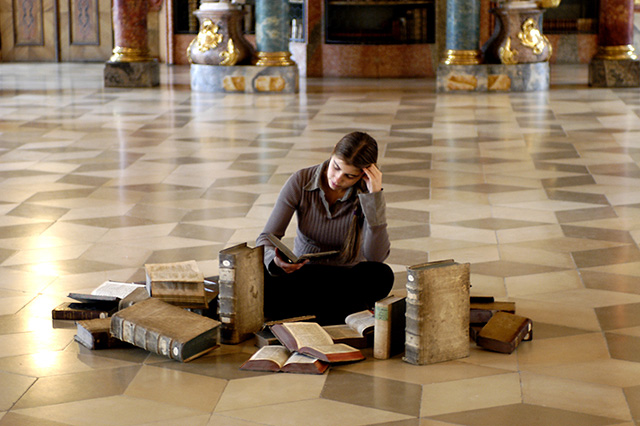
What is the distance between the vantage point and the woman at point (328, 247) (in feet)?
12.8

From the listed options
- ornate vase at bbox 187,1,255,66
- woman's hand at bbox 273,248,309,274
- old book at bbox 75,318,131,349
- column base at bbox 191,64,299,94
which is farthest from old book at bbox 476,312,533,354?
ornate vase at bbox 187,1,255,66

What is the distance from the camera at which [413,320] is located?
3.52m

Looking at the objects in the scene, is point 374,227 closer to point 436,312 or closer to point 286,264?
point 286,264

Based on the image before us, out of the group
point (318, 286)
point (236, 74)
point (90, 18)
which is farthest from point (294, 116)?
point (90, 18)

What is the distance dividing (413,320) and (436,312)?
88mm

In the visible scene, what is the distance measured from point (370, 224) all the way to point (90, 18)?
15.6m

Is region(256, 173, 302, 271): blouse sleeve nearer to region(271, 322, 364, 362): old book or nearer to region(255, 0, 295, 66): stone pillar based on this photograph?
region(271, 322, 364, 362): old book

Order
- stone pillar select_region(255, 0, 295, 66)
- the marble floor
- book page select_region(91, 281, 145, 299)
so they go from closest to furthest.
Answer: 1. the marble floor
2. book page select_region(91, 281, 145, 299)
3. stone pillar select_region(255, 0, 295, 66)

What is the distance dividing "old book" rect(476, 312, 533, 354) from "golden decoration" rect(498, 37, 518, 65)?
9.55 m

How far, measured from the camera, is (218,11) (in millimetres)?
12750

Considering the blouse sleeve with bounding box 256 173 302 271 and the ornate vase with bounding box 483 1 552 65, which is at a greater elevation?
the ornate vase with bounding box 483 1 552 65

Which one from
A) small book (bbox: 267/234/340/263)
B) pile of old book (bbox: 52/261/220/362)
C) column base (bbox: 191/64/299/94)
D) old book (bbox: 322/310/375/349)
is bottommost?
old book (bbox: 322/310/375/349)

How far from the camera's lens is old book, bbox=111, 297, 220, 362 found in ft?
11.7

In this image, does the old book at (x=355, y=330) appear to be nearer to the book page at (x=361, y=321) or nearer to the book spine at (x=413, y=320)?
the book page at (x=361, y=321)
